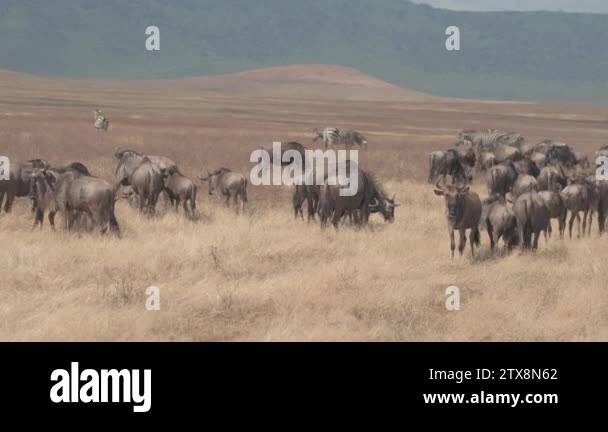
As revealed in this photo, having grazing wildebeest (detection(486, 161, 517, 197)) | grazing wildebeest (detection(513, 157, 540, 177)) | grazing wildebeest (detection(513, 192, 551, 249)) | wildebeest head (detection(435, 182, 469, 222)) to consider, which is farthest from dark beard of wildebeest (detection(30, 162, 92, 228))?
grazing wildebeest (detection(513, 157, 540, 177))

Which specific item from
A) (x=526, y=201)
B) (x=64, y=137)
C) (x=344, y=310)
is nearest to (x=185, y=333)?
(x=344, y=310)

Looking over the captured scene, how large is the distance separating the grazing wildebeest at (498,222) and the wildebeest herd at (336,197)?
2 cm

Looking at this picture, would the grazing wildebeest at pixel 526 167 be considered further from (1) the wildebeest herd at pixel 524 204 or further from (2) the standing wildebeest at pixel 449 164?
(2) the standing wildebeest at pixel 449 164

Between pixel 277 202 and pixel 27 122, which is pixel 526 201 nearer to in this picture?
pixel 277 202

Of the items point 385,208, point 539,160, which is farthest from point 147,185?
point 539,160

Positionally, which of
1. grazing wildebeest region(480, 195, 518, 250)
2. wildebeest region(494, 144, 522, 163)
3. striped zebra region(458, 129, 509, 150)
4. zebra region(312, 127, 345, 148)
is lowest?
grazing wildebeest region(480, 195, 518, 250)

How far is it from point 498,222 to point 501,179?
19.5ft

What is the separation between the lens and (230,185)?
21375mm

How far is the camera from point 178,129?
5319 cm

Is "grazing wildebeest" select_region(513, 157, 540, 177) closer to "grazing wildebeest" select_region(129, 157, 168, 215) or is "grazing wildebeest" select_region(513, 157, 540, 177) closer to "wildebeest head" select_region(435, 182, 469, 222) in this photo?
"wildebeest head" select_region(435, 182, 469, 222)

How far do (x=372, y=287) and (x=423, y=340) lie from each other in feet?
7.68

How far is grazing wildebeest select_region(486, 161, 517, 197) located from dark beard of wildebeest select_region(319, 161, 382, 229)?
3.62 meters

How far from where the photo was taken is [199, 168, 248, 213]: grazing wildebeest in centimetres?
2127

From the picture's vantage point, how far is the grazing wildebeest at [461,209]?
14.9 meters
